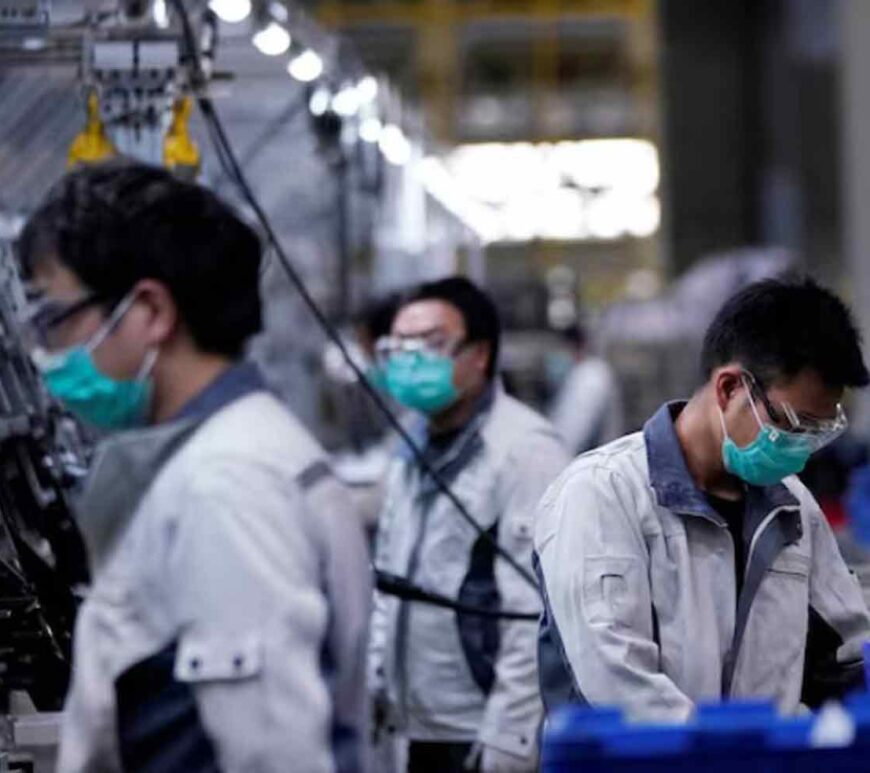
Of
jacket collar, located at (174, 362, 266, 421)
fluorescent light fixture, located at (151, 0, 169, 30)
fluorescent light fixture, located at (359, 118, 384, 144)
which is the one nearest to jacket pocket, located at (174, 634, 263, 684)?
jacket collar, located at (174, 362, 266, 421)

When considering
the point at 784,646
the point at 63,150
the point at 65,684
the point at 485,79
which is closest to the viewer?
the point at 784,646

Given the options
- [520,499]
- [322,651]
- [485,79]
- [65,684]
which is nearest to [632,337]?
[485,79]

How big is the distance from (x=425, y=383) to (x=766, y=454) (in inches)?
69.4

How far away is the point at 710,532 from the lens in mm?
2953

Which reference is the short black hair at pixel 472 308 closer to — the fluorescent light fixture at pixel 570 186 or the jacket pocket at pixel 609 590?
the jacket pocket at pixel 609 590

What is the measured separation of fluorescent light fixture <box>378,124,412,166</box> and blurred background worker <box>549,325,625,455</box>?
2.88m

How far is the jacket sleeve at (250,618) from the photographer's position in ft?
7.11

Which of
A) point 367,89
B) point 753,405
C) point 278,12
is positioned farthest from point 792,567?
point 367,89

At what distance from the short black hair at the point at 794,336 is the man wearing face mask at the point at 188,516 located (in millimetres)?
839

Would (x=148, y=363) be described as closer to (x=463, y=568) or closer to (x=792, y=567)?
(x=792, y=567)

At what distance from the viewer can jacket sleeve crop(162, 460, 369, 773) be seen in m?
2.17

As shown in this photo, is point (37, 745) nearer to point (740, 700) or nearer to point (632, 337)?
point (740, 700)

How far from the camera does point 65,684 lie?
132 inches

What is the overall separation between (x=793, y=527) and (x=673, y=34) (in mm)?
21386
